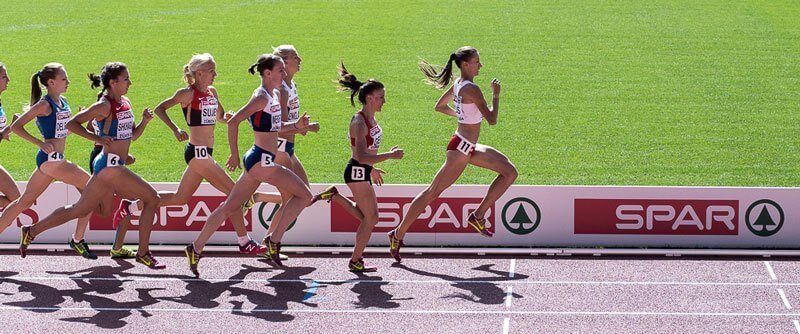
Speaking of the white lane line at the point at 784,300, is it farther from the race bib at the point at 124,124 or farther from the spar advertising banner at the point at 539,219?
the race bib at the point at 124,124

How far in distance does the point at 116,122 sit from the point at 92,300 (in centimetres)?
167

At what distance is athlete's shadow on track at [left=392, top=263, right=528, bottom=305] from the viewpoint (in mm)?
10711

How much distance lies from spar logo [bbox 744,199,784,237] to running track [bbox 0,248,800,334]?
538 millimetres

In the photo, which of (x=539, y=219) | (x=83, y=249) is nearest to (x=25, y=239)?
(x=83, y=249)

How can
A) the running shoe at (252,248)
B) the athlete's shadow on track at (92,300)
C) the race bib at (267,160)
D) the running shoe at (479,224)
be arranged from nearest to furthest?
1. the athlete's shadow on track at (92,300)
2. the race bib at (267,160)
3. the running shoe at (252,248)
4. the running shoe at (479,224)

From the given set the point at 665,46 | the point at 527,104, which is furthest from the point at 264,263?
the point at 665,46

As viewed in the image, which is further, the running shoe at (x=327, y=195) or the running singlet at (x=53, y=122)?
the running shoe at (x=327, y=195)

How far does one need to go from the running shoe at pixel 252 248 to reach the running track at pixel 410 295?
169mm

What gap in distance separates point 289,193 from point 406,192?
135 centimetres

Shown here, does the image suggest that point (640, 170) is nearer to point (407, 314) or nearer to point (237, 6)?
point (407, 314)

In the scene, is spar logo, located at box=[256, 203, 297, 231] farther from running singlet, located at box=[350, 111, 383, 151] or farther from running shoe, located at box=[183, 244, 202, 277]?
running singlet, located at box=[350, 111, 383, 151]

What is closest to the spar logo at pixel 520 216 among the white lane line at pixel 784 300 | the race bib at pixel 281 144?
the race bib at pixel 281 144

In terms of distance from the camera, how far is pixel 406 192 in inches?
498

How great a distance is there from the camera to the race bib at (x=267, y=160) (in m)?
11.2
